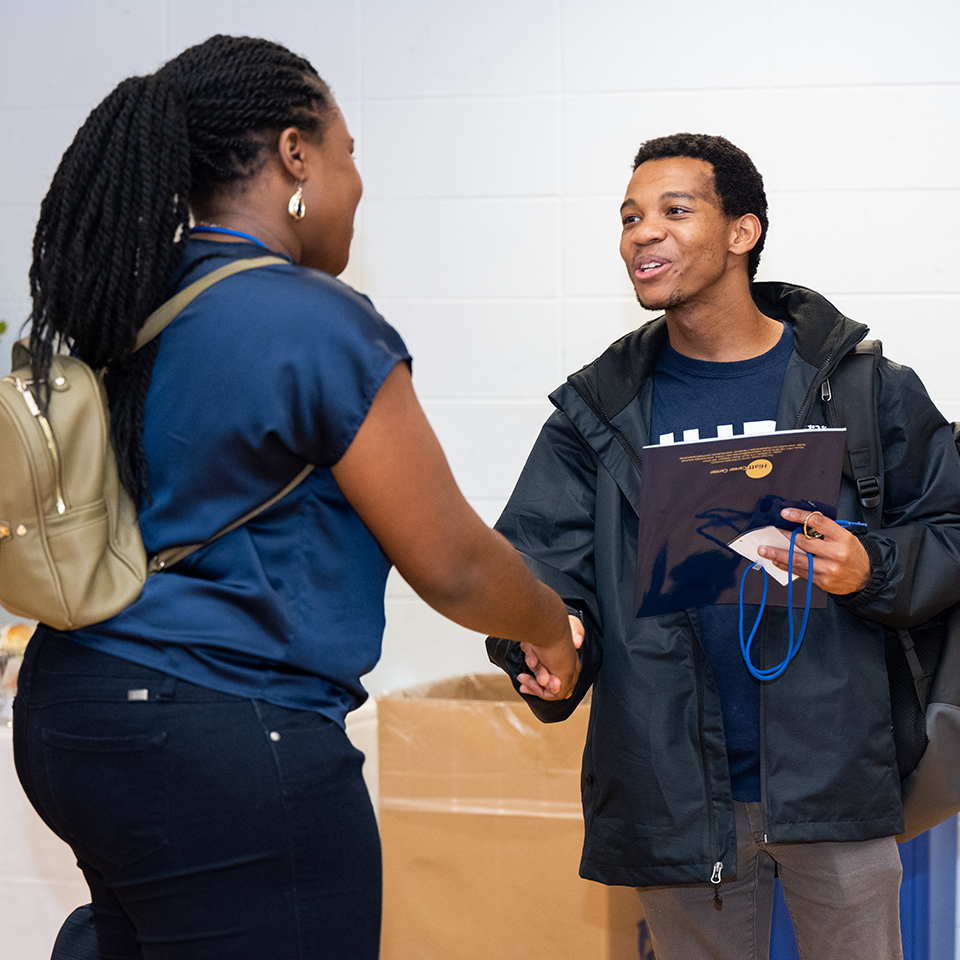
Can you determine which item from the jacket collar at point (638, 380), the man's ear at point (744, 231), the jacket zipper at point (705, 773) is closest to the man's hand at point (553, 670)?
the jacket zipper at point (705, 773)

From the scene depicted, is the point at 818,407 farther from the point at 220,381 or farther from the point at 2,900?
the point at 2,900

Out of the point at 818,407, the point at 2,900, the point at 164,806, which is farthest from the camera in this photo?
the point at 2,900

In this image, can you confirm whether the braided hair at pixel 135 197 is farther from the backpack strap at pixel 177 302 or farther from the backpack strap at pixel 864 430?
the backpack strap at pixel 864 430

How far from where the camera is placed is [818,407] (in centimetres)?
163

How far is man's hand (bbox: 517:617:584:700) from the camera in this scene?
133 cm

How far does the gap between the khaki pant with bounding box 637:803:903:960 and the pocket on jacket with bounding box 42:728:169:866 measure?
37.8 inches

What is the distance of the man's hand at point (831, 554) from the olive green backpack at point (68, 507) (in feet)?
2.72

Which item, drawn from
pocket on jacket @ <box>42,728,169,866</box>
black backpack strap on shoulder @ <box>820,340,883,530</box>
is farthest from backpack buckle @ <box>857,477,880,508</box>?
pocket on jacket @ <box>42,728,169,866</box>

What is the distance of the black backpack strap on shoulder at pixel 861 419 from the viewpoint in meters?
1.58

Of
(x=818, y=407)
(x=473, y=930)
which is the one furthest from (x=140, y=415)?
(x=473, y=930)

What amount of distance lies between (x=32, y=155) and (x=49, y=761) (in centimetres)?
225

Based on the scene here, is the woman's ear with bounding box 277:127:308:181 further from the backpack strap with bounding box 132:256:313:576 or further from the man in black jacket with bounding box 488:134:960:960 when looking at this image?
the man in black jacket with bounding box 488:134:960:960

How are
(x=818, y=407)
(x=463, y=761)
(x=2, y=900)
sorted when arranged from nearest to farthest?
(x=818, y=407)
(x=2, y=900)
(x=463, y=761)

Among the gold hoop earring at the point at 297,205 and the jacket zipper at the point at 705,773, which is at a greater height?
the gold hoop earring at the point at 297,205
